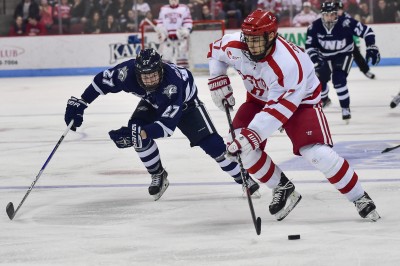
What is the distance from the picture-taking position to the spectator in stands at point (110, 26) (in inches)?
694

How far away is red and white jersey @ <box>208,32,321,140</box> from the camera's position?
4.80 meters

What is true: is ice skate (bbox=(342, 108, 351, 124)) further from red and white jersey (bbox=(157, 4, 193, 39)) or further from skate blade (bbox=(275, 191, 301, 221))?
red and white jersey (bbox=(157, 4, 193, 39))

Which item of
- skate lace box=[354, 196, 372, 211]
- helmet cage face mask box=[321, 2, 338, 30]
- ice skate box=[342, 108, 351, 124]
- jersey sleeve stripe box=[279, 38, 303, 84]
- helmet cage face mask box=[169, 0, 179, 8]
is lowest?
ice skate box=[342, 108, 351, 124]

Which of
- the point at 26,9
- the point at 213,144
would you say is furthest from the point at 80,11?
the point at 213,144

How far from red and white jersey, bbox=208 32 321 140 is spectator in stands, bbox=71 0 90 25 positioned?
1281 cm

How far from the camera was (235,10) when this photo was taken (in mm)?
17391

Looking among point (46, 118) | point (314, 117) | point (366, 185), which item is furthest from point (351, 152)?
point (46, 118)

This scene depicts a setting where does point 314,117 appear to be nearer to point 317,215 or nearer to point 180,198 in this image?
point 317,215

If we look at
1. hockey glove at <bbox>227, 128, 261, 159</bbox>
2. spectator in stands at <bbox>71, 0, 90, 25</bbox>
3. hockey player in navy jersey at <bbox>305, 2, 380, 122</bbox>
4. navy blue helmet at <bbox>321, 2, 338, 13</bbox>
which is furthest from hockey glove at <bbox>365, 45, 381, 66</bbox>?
spectator in stands at <bbox>71, 0, 90, 25</bbox>

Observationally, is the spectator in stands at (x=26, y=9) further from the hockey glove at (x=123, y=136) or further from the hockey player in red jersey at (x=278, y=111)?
the hockey player in red jersey at (x=278, y=111)

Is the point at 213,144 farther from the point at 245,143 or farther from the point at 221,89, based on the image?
the point at 245,143

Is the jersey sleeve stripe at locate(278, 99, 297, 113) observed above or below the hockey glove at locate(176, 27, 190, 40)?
above

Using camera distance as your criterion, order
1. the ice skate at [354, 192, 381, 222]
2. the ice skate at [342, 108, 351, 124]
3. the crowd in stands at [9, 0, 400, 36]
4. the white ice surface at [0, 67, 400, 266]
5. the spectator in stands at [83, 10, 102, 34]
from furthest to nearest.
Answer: the spectator in stands at [83, 10, 102, 34]
the crowd in stands at [9, 0, 400, 36]
the ice skate at [342, 108, 351, 124]
the ice skate at [354, 192, 381, 222]
the white ice surface at [0, 67, 400, 266]

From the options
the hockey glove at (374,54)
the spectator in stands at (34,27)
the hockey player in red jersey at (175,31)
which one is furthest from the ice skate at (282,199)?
the spectator in stands at (34,27)
